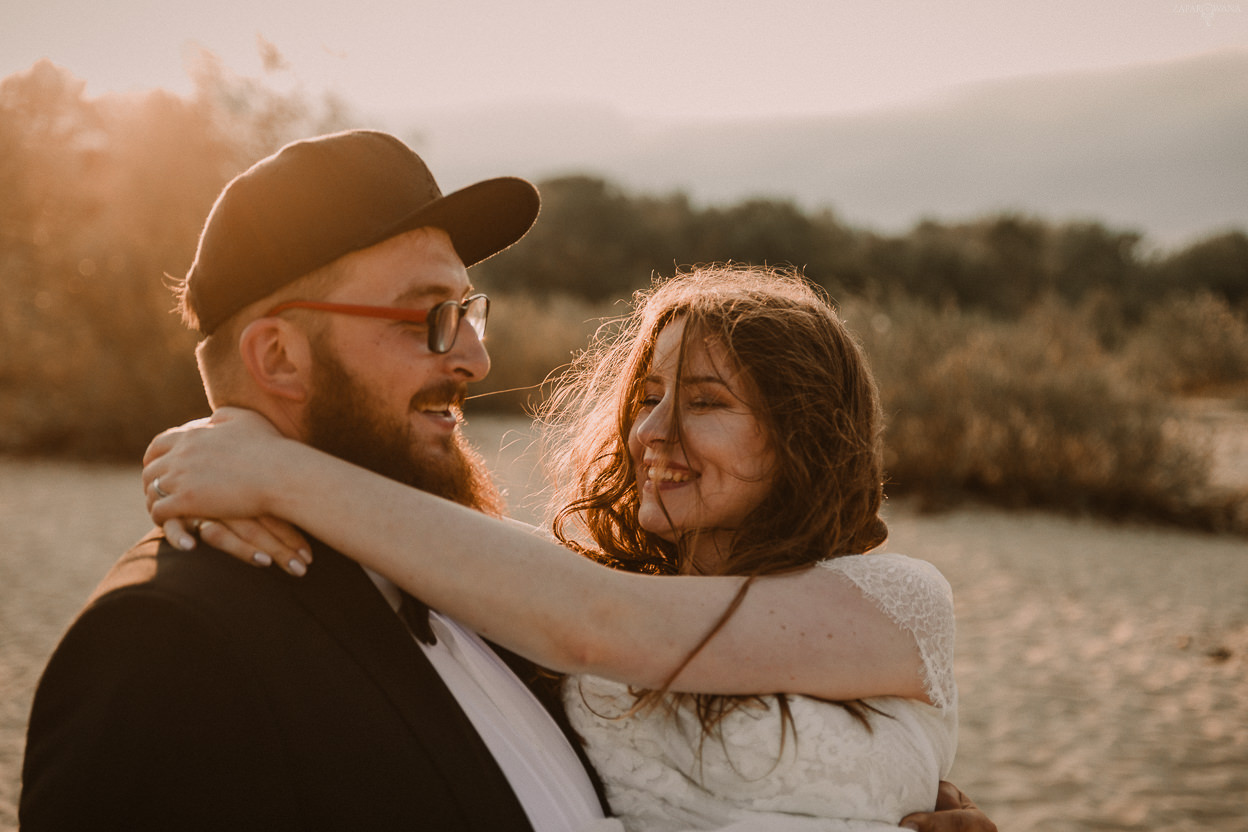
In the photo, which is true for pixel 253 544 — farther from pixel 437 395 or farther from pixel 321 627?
pixel 437 395

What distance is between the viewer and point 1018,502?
35.6 feet

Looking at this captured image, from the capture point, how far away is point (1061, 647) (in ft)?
22.0

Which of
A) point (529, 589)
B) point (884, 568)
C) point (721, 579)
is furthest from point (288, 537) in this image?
point (884, 568)

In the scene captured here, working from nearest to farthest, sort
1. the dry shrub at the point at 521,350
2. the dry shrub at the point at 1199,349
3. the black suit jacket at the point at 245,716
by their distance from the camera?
the black suit jacket at the point at 245,716
the dry shrub at the point at 521,350
the dry shrub at the point at 1199,349

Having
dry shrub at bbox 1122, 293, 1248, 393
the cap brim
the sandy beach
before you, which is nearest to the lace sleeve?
the cap brim

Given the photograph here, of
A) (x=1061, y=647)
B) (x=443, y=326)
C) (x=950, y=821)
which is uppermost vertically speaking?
(x=443, y=326)

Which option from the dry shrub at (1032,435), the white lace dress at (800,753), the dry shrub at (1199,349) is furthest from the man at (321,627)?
the dry shrub at (1199,349)

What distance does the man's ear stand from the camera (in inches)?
76.7

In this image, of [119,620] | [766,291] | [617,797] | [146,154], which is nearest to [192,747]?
[119,620]

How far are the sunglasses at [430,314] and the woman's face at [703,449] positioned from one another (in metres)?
0.52

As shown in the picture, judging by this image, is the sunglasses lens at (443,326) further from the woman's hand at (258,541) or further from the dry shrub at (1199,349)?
the dry shrub at (1199,349)

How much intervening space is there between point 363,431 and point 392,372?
0.15m

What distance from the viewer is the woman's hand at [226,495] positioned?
1573 millimetres

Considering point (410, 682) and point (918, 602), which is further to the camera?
point (918, 602)
